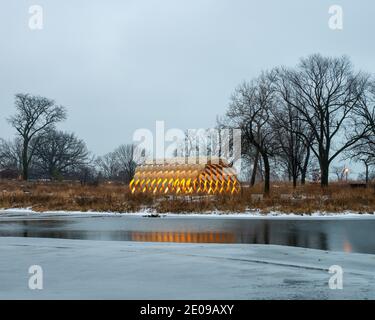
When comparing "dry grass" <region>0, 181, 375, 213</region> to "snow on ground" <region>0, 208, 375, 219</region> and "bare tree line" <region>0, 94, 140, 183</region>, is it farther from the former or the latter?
"bare tree line" <region>0, 94, 140, 183</region>

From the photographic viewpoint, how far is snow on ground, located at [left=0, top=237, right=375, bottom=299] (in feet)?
24.6

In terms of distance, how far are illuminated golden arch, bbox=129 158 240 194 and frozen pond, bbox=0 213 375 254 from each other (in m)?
21.4

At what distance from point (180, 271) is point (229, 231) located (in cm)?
834

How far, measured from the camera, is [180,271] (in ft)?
30.8

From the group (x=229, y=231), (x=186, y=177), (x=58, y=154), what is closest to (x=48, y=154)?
(x=58, y=154)

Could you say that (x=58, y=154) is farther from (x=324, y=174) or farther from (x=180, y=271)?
(x=180, y=271)

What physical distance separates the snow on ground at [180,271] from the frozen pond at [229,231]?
1.74m

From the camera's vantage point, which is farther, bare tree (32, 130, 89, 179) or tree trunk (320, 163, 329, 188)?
A: bare tree (32, 130, 89, 179)

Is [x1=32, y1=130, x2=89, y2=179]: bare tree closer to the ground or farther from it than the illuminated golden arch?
farther from it

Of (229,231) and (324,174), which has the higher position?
(324,174)

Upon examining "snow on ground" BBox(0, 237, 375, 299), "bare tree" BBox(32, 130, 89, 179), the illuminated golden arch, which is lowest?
"snow on ground" BBox(0, 237, 375, 299)

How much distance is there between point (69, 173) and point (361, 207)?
95.5 meters

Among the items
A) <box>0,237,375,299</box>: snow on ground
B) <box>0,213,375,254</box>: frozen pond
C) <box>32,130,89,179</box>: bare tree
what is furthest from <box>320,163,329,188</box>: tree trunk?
<box>32,130,89,179</box>: bare tree
